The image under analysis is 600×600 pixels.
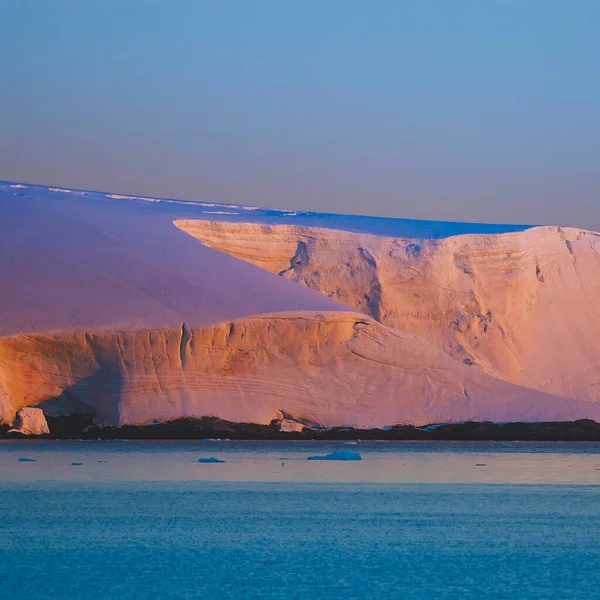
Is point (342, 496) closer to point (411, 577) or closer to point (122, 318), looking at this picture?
point (411, 577)

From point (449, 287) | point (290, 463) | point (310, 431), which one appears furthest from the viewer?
point (449, 287)

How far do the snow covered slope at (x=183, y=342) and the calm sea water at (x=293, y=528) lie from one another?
4.79 ft

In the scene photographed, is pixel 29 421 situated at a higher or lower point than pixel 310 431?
lower

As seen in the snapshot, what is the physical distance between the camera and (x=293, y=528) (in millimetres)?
9844

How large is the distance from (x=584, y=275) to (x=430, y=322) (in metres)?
3.59

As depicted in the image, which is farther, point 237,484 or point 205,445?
point 205,445

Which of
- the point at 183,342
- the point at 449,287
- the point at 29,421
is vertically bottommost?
the point at 29,421

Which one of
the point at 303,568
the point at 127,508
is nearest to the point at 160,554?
the point at 303,568

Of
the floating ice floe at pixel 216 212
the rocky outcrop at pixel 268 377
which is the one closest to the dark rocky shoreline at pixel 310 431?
the rocky outcrop at pixel 268 377

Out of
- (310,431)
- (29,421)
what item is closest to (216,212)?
(310,431)

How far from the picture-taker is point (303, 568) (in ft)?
26.0

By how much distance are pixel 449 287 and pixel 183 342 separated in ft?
20.0

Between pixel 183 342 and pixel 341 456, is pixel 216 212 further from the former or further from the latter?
pixel 341 456

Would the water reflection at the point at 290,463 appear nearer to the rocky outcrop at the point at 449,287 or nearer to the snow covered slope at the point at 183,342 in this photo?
the snow covered slope at the point at 183,342
